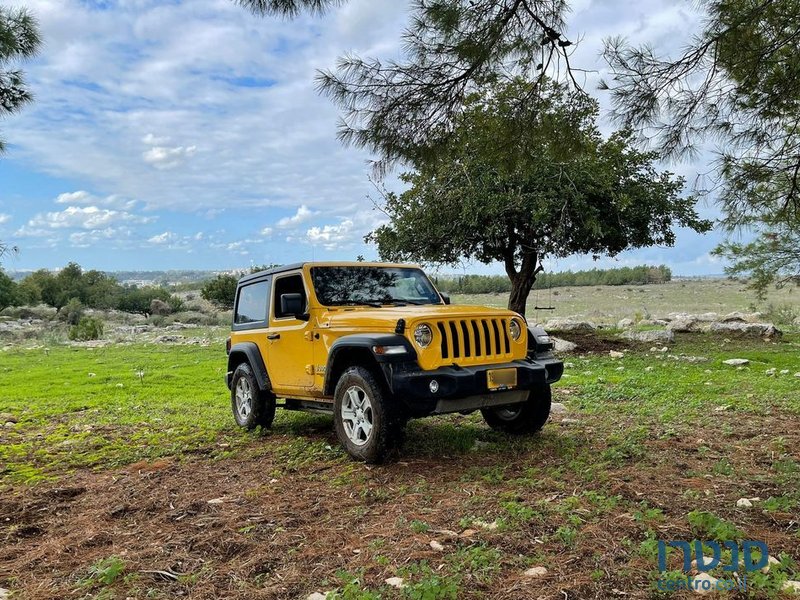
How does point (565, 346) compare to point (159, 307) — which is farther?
point (159, 307)

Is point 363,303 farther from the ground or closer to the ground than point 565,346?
farther from the ground

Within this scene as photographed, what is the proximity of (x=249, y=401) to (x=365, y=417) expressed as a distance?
103 inches

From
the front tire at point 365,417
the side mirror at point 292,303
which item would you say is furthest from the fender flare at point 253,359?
the front tire at point 365,417

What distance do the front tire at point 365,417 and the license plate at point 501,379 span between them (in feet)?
2.86

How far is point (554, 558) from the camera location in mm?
3514

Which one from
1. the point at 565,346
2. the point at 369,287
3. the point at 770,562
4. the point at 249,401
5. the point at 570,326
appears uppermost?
the point at 369,287

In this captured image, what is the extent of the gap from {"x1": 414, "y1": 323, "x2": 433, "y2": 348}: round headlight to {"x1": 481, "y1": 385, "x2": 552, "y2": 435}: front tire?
43.7 inches

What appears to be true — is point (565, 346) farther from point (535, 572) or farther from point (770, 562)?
point (535, 572)

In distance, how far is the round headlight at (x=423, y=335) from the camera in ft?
18.5

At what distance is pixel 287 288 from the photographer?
24.3 feet

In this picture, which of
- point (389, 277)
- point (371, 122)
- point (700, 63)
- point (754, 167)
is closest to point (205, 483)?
point (389, 277)

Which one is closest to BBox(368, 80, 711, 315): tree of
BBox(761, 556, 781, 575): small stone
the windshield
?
the windshield

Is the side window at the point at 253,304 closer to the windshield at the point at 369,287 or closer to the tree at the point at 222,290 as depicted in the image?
the windshield at the point at 369,287

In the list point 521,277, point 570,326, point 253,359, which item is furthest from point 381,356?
point 570,326
